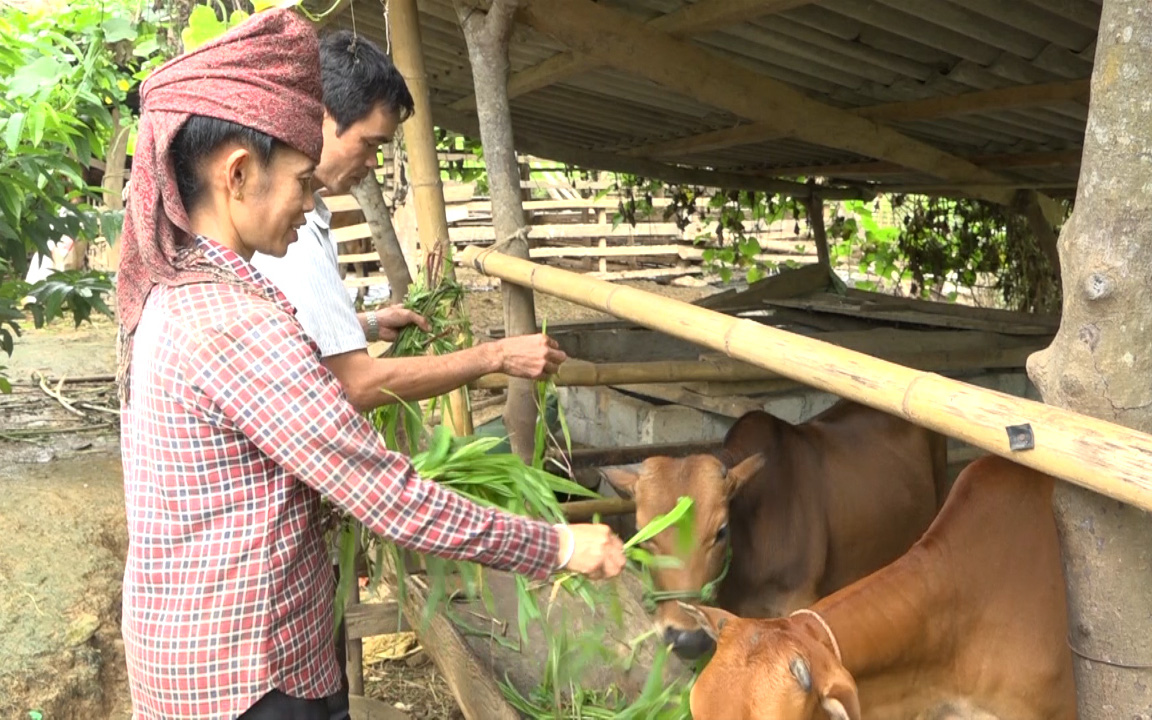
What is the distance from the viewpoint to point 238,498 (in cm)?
192

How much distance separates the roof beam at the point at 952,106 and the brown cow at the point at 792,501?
5.35ft

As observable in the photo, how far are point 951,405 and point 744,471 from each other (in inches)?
67.8

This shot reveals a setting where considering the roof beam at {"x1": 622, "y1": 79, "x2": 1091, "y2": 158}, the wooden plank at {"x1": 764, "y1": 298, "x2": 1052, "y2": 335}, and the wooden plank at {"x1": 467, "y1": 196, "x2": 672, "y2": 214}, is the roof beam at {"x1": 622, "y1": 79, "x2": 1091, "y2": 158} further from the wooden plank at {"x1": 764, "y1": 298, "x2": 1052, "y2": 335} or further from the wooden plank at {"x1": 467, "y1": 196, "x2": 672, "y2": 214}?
the wooden plank at {"x1": 467, "y1": 196, "x2": 672, "y2": 214}

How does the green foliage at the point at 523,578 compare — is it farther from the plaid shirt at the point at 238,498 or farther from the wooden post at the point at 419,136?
the wooden post at the point at 419,136

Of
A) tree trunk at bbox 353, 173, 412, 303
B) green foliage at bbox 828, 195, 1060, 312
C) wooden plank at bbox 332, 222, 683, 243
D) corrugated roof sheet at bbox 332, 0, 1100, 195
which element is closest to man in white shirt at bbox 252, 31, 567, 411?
corrugated roof sheet at bbox 332, 0, 1100, 195

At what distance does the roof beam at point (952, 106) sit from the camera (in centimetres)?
496

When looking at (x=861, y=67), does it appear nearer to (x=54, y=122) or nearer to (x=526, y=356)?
(x=526, y=356)

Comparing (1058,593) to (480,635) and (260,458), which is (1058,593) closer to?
(480,635)

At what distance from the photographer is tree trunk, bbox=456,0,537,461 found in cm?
386

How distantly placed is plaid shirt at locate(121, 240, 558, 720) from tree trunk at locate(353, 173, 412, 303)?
4458mm

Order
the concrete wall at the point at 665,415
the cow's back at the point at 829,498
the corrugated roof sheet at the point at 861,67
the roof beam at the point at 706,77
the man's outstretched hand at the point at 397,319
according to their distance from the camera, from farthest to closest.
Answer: the concrete wall at the point at 665,415 → the corrugated roof sheet at the point at 861,67 → the roof beam at the point at 706,77 → the cow's back at the point at 829,498 → the man's outstretched hand at the point at 397,319

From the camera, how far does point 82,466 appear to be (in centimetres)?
614

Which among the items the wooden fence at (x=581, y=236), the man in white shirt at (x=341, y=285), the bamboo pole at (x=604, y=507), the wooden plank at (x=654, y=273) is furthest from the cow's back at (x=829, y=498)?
the wooden plank at (x=654, y=273)

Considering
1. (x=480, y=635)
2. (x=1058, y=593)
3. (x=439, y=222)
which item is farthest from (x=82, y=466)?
(x=1058, y=593)
